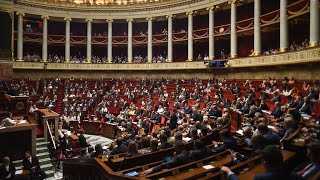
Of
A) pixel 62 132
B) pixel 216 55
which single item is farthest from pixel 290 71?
pixel 62 132

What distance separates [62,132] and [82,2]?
20.3 meters

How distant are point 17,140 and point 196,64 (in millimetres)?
17016

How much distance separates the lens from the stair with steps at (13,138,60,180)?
9.97 metres

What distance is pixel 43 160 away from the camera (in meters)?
10.6

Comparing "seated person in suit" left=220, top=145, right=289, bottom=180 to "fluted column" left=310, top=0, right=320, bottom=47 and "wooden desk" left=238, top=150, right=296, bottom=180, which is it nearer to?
"wooden desk" left=238, top=150, right=296, bottom=180

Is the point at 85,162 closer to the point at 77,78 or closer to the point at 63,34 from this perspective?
the point at 77,78

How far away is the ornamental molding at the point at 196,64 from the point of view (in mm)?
13655

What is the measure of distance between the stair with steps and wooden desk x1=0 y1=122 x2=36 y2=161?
1.42 feet

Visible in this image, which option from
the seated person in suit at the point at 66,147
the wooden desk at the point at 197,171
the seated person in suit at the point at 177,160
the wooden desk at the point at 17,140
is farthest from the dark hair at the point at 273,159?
the wooden desk at the point at 17,140

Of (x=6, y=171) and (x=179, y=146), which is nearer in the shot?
(x=179, y=146)

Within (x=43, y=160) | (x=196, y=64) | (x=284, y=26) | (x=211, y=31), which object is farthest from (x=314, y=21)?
(x=43, y=160)

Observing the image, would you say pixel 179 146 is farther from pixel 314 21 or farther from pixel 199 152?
pixel 314 21

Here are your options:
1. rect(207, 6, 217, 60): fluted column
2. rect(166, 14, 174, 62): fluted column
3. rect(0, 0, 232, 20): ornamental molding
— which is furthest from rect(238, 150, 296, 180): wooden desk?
rect(166, 14, 174, 62): fluted column

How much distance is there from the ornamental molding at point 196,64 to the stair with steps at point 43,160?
12457mm
